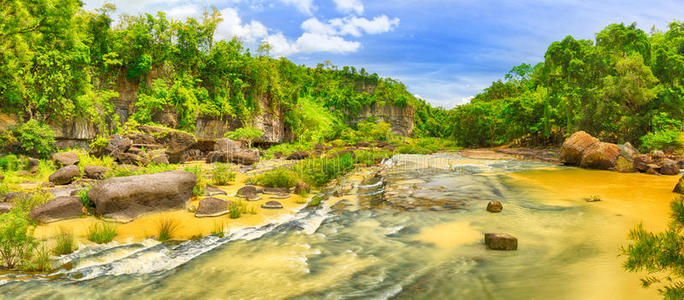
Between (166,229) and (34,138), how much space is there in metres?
16.7

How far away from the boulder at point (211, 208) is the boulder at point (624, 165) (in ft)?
55.8

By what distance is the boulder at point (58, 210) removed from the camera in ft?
20.7

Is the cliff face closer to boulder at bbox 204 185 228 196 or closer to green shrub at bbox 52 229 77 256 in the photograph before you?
boulder at bbox 204 185 228 196

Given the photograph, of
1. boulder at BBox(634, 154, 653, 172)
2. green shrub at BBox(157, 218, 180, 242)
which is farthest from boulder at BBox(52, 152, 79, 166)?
boulder at BBox(634, 154, 653, 172)

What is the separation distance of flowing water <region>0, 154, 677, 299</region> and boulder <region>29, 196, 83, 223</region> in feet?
6.83

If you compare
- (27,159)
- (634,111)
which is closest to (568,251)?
(27,159)

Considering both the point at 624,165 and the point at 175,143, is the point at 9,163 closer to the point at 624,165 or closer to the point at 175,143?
the point at 175,143

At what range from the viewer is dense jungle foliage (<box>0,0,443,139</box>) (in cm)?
1253

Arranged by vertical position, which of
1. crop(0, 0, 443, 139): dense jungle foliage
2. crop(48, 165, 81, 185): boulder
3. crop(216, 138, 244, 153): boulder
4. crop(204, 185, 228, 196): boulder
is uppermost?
crop(0, 0, 443, 139): dense jungle foliage

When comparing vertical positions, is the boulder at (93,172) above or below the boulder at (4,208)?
above

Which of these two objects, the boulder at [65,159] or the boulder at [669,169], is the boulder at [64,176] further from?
the boulder at [669,169]

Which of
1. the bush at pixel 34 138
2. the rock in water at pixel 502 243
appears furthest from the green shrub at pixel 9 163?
the rock in water at pixel 502 243

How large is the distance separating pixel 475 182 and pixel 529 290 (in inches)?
349

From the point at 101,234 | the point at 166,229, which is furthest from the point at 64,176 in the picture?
the point at 166,229
